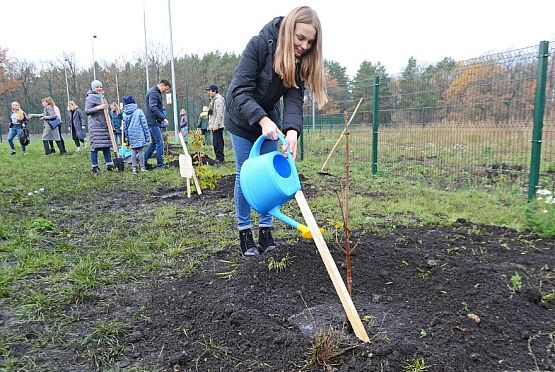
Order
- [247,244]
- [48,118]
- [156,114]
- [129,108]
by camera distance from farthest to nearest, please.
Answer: [48,118], [156,114], [129,108], [247,244]

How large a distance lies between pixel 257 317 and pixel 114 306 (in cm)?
96

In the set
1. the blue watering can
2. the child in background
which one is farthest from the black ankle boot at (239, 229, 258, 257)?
the child in background

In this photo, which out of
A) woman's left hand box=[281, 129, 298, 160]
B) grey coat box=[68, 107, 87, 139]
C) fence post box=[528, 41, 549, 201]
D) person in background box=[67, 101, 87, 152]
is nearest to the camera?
woman's left hand box=[281, 129, 298, 160]

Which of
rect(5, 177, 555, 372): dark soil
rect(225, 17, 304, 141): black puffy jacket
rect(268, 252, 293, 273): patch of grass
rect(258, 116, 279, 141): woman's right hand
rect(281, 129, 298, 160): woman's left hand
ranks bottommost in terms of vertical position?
rect(5, 177, 555, 372): dark soil

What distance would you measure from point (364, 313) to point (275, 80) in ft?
5.11

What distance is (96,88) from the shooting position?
8.28 metres

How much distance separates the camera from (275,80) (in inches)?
111

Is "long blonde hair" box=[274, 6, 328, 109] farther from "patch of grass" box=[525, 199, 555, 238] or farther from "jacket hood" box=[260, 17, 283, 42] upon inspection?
"patch of grass" box=[525, 199, 555, 238]

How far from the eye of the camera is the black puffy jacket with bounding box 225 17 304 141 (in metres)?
2.70

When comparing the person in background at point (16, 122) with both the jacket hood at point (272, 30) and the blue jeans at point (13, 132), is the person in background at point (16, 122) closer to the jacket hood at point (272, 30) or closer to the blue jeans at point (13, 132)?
the blue jeans at point (13, 132)

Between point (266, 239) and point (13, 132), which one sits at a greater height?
point (13, 132)

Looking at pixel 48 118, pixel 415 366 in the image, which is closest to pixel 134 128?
pixel 48 118

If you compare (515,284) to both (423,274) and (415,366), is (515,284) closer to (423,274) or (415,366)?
(423,274)

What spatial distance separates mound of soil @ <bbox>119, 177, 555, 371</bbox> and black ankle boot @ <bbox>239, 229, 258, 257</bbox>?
0.13 metres
